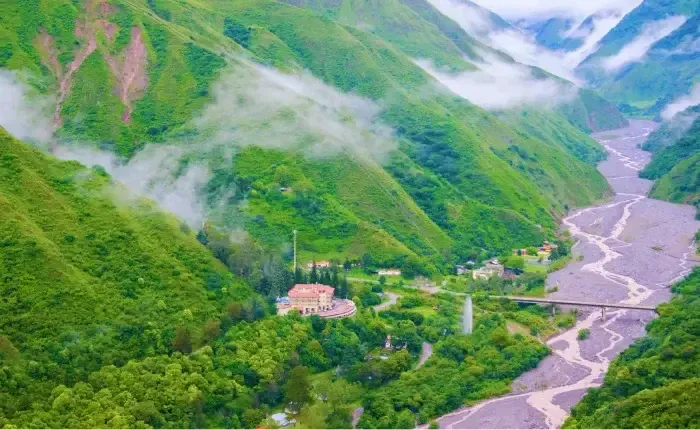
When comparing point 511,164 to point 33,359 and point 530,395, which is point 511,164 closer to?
point 530,395

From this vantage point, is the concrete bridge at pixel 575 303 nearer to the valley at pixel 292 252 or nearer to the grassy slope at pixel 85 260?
the valley at pixel 292 252

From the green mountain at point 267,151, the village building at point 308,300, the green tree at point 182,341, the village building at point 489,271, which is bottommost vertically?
→ the green tree at point 182,341

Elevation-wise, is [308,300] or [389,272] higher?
[389,272]

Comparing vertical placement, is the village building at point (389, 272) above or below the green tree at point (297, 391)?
above

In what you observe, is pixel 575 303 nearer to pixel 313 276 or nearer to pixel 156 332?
pixel 313 276

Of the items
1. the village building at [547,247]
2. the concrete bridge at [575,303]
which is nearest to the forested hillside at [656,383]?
the concrete bridge at [575,303]

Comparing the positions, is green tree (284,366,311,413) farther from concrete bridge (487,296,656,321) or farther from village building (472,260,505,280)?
village building (472,260,505,280)

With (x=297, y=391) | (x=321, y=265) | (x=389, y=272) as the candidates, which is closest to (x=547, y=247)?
(x=389, y=272)
